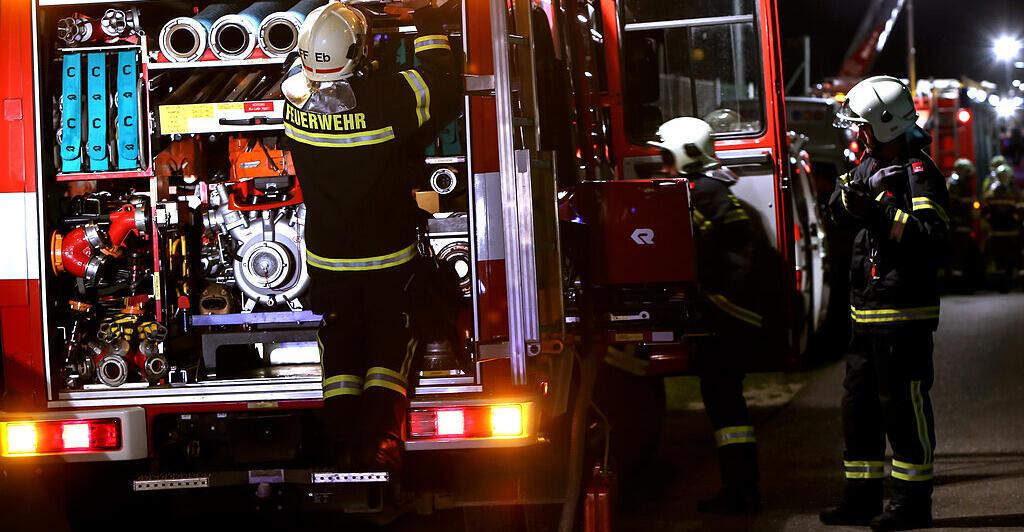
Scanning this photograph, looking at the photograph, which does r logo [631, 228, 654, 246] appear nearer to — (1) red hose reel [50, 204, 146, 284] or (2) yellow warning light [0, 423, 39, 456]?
(1) red hose reel [50, 204, 146, 284]

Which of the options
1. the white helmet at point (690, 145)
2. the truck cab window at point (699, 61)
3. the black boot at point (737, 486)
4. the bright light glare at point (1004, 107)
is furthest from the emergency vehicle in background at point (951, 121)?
the black boot at point (737, 486)

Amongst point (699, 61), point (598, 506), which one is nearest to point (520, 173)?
point (598, 506)

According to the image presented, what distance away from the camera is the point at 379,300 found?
487 centimetres

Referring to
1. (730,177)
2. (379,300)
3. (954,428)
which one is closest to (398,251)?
(379,300)

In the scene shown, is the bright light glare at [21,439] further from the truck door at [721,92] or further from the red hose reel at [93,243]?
the truck door at [721,92]

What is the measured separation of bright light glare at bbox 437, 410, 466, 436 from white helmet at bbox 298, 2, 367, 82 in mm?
1242

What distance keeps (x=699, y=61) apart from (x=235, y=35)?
306cm

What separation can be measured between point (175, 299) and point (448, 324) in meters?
1.29

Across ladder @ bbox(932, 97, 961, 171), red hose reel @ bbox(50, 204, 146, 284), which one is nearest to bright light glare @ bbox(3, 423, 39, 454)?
red hose reel @ bbox(50, 204, 146, 284)

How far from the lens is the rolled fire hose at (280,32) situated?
5414 millimetres

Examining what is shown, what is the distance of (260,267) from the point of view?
18.6 feet

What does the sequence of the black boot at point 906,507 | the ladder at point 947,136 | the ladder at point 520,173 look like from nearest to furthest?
the ladder at point 520,173 < the black boot at point 906,507 < the ladder at point 947,136

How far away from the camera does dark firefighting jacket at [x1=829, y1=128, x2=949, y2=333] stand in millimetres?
5719

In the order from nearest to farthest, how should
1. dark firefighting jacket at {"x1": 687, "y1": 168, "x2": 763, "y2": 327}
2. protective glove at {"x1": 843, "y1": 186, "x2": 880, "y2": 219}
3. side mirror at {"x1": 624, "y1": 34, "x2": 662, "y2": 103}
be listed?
protective glove at {"x1": 843, "y1": 186, "x2": 880, "y2": 219}, dark firefighting jacket at {"x1": 687, "y1": 168, "x2": 763, "y2": 327}, side mirror at {"x1": 624, "y1": 34, "x2": 662, "y2": 103}
